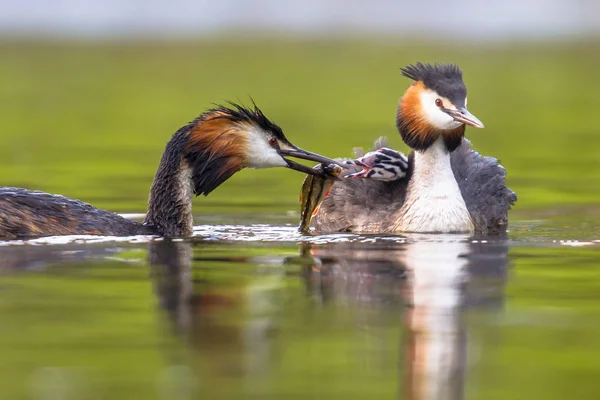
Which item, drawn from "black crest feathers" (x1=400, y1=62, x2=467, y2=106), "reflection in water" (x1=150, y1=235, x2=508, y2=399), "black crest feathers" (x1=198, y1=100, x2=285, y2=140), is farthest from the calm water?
"black crest feathers" (x1=400, y1=62, x2=467, y2=106)

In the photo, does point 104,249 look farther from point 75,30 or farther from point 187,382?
point 75,30

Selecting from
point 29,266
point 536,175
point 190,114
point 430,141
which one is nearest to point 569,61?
point 190,114

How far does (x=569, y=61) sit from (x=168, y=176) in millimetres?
33184

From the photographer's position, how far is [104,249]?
38.7 ft

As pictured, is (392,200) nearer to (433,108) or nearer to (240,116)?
(433,108)

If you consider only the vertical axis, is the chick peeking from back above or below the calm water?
above

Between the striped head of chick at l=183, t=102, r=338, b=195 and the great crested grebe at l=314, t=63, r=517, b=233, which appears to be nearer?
the striped head of chick at l=183, t=102, r=338, b=195

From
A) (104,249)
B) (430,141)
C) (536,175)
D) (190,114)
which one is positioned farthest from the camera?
(190,114)

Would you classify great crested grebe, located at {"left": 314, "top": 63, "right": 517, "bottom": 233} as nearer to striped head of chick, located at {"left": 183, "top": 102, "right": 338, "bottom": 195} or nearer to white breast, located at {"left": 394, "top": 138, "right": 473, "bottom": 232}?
white breast, located at {"left": 394, "top": 138, "right": 473, "bottom": 232}

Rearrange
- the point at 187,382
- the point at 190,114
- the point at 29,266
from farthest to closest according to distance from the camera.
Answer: the point at 190,114, the point at 29,266, the point at 187,382

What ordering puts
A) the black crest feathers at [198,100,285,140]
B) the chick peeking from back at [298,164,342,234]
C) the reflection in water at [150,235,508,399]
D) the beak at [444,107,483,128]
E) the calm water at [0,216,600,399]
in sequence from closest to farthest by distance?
the calm water at [0,216,600,399] → the reflection in water at [150,235,508,399] → the black crest feathers at [198,100,285,140] → the beak at [444,107,483,128] → the chick peeking from back at [298,164,342,234]

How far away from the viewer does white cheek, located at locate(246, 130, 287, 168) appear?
12578 mm

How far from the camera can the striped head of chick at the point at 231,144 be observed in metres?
12.5

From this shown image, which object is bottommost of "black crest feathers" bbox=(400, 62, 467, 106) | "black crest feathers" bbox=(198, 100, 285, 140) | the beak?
"black crest feathers" bbox=(198, 100, 285, 140)
